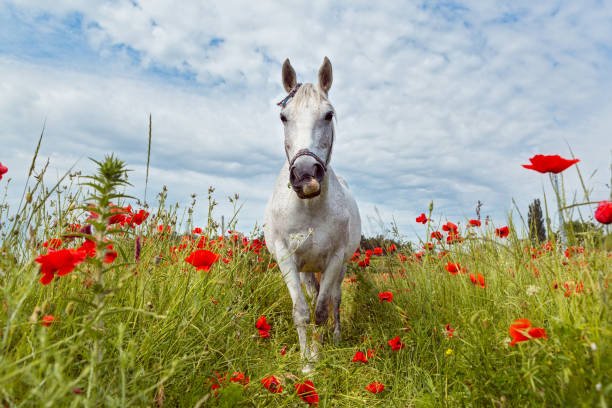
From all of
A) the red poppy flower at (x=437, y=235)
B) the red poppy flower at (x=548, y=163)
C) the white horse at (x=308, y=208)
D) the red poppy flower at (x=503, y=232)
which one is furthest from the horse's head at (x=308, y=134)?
the red poppy flower at (x=503, y=232)

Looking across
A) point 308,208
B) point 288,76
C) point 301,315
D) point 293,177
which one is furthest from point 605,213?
point 288,76

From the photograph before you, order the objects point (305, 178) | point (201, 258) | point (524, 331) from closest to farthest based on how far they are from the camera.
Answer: point (524, 331)
point (201, 258)
point (305, 178)

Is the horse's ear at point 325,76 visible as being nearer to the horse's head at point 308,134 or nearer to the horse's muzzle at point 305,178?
the horse's head at point 308,134

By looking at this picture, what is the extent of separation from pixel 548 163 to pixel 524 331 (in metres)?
0.84

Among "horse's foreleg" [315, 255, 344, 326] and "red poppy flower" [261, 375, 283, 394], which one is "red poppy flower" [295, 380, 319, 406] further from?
"horse's foreleg" [315, 255, 344, 326]

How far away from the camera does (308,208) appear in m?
3.87

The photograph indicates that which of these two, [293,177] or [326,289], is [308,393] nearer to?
[293,177]

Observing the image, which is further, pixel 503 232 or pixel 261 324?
pixel 503 232

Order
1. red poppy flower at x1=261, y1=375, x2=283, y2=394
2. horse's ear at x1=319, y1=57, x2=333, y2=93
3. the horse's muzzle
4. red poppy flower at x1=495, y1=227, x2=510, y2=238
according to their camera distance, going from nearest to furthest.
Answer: red poppy flower at x1=261, y1=375, x2=283, y2=394, the horse's muzzle, red poppy flower at x1=495, y1=227, x2=510, y2=238, horse's ear at x1=319, y1=57, x2=333, y2=93

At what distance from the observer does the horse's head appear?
3139 mm

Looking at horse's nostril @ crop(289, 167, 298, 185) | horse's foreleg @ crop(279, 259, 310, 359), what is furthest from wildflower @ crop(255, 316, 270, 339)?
horse's nostril @ crop(289, 167, 298, 185)

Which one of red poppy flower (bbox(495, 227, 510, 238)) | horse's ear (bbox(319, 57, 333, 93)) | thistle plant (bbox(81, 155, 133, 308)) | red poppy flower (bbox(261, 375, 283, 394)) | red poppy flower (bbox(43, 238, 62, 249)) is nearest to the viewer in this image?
thistle plant (bbox(81, 155, 133, 308))

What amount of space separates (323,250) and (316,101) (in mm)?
1625

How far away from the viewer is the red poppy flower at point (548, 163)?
1717mm
